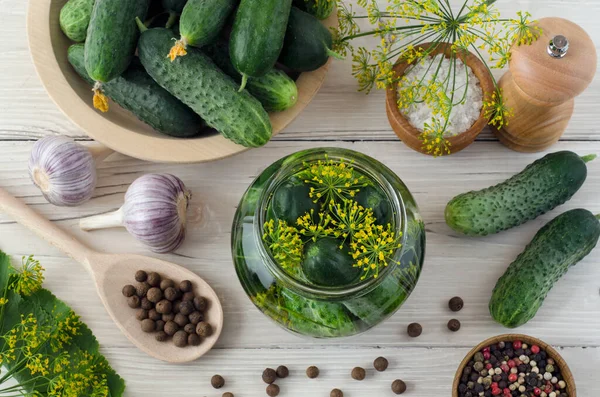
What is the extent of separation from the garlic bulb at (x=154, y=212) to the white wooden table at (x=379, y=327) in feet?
0.21

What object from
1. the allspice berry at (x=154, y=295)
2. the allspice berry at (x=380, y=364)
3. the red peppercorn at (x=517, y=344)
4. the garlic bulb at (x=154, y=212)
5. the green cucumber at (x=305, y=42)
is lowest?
the allspice berry at (x=380, y=364)

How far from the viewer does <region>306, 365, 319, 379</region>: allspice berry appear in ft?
4.37

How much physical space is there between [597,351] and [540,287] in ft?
0.77

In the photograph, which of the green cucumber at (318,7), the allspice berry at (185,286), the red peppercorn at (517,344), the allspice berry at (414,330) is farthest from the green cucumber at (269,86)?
the red peppercorn at (517,344)

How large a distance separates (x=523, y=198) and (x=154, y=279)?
757 mm

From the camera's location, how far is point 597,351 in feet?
4.49

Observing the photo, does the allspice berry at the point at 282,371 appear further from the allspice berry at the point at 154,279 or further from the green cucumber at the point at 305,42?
the green cucumber at the point at 305,42

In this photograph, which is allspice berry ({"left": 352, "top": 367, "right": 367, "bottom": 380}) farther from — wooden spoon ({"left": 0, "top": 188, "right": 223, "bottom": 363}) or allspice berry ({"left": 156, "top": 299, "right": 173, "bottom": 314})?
allspice berry ({"left": 156, "top": 299, "right": 173, "bottom": 314})

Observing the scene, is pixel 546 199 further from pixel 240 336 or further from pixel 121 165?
pixel 121 165

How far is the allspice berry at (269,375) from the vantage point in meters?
1.33

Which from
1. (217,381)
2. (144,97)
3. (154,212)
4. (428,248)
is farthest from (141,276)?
(428,248)

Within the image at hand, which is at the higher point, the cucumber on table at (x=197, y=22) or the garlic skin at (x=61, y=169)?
the cucumber on table at (x=197, y=22)

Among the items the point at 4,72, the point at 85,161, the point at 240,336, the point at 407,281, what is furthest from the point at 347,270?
the point at 4,72

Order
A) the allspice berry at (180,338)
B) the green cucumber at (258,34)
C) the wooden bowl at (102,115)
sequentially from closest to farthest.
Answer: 1. the green cucumber at (258,34)
2. the wooden bowl at (102,115)
3. the allspice berry at (180,338)
